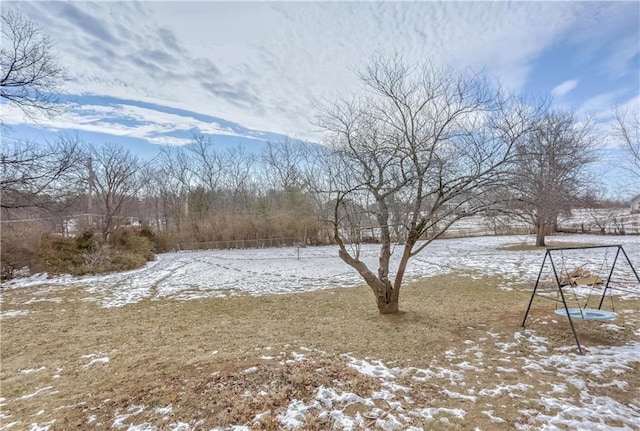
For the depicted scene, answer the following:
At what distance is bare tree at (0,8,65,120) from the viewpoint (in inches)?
236

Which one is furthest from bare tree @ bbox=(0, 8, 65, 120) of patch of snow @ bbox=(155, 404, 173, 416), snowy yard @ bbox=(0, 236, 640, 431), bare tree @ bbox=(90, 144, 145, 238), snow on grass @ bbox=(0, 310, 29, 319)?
bare tree @ bbox=(90, 144, 145, 238)

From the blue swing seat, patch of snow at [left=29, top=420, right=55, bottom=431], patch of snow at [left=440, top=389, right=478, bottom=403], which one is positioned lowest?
patch of snow at [left=440, top=389, right=478, bottom=403]

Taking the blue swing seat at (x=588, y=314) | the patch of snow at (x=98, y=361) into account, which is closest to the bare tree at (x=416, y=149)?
the blue swing seat at (x=588, y=314)

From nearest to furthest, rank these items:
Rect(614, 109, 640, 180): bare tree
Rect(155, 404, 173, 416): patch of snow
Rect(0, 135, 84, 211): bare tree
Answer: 1. Rect(155, 404, 173, 416): patch of snow
2. Rect(0, 135, 84, 211): bare tree
3. Rect(614, 109, 640, 180): bare tree

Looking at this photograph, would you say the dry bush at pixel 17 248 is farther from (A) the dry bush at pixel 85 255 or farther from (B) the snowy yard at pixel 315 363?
(B) the snowy yard at pixel 315 363

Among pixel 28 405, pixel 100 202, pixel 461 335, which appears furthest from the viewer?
pixel 100 202

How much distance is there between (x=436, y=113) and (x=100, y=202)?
63.1 feet

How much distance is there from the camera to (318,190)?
4488 mm

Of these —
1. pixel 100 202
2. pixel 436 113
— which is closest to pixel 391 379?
pixel 436 113

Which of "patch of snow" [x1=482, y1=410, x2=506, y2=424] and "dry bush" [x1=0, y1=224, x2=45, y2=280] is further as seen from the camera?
"dry bush" [x1=0, y1=224, x2=45, y2=280]

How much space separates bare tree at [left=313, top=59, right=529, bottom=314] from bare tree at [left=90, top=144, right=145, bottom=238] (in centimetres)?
1644

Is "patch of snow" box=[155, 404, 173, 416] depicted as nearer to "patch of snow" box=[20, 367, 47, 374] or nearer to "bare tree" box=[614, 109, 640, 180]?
"patch of snow" box=[20, 367, 47, 374]

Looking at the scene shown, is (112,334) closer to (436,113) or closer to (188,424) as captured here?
(188,424)

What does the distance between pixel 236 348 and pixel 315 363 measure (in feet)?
3.64
